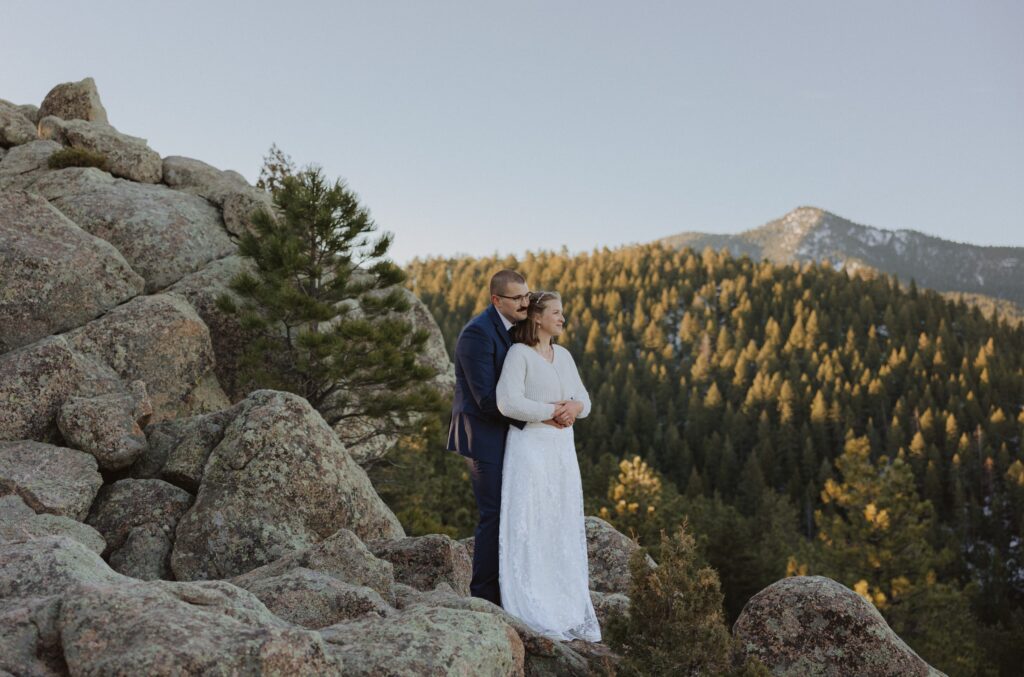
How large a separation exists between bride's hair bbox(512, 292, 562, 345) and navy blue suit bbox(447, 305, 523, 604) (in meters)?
0.31

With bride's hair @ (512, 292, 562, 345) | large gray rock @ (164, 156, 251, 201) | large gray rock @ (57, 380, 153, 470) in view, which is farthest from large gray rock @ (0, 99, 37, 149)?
bride's hair @ (512, 292, 562, 345)

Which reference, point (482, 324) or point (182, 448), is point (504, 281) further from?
point (182, 448)

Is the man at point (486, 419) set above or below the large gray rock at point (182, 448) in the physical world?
above

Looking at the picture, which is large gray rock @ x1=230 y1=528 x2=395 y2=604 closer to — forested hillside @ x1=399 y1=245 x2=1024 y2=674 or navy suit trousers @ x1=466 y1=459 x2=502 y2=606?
navy suit trousers @ x1=466 y1=459 x2=502 y2=606

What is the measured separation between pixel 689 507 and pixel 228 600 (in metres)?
56.3

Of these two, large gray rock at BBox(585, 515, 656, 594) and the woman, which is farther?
large gray rock at BBox(585, 515, 656, 594)

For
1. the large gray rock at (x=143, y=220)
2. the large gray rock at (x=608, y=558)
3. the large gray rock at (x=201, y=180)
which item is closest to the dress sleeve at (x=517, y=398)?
the large gray rock at (x=608, y=558)

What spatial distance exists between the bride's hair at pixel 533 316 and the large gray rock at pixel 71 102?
20.2 metres

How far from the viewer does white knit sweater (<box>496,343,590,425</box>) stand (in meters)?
6.56

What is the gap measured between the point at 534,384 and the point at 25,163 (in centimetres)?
1609

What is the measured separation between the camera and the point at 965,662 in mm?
34312

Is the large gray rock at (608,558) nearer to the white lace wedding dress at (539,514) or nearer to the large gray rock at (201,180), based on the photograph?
the white lace wedding dress at (539,514)

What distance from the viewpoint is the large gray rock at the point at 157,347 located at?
1252 cm

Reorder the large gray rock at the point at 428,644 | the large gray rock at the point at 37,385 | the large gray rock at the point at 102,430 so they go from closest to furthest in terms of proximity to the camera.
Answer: the large gray rock at the point at 428,644 < the large gray rock at the point at 102,430 < the large gray rock at the point at 37,385
